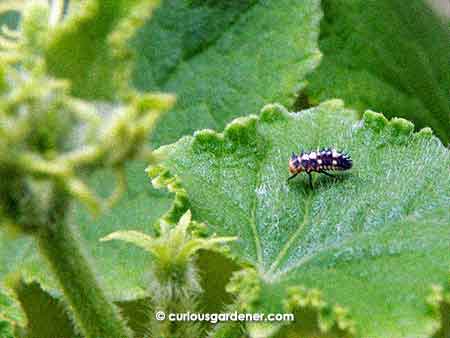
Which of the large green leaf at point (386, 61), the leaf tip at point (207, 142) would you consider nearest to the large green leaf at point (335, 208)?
the leaf tip at point (207, 142)

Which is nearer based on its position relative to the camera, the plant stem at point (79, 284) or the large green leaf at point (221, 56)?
the plant stem at point (79, 284)

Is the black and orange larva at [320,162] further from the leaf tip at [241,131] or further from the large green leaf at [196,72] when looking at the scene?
the large green leaf at [196,72]

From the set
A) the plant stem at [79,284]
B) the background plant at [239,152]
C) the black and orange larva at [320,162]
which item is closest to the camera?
the background plant at [239,152]

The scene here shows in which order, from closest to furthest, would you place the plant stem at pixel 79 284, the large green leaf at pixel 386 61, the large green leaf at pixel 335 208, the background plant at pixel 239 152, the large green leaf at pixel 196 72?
the background plant at pixel 239 152, the plant stem at pixel 79 284, the large green leaf at pixel 335 208, the large green leaf at pixel 196 72, the large green leaf at pixel 386 61

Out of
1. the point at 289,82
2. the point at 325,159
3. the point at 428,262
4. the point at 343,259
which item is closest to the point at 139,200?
the point at 289,82

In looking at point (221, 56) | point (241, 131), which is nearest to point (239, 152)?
point (241, 131)

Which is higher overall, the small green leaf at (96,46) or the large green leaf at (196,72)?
the small green leaf at (96,46)
